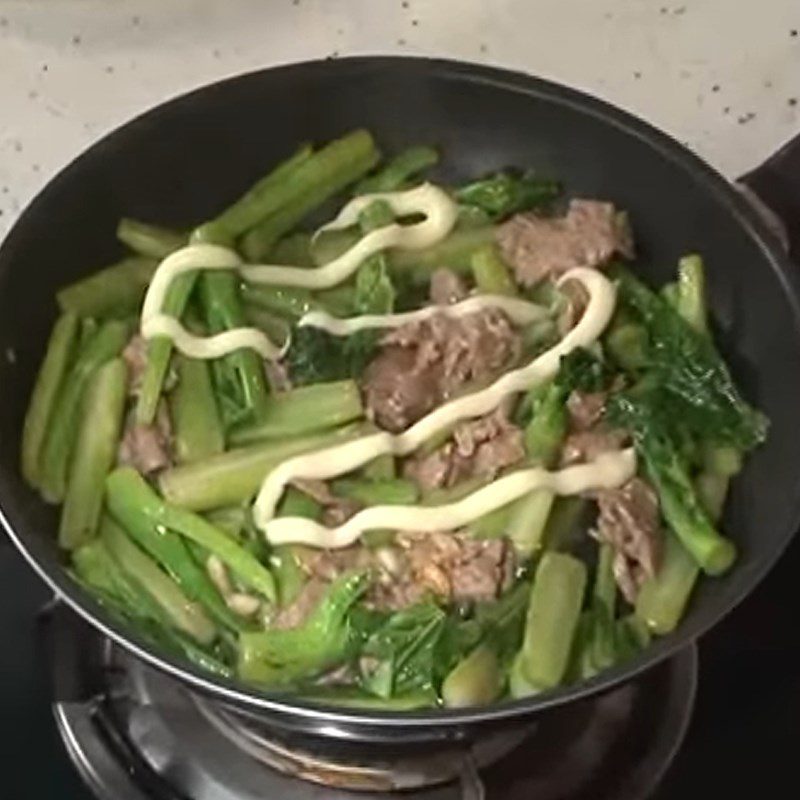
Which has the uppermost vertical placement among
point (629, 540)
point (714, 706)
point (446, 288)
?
point (446, 288)

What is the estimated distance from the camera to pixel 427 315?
3.59 ft

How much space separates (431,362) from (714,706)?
260mm

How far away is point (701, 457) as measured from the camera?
109 centimetres

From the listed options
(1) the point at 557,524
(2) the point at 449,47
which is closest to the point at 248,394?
(1) the point at 557,524

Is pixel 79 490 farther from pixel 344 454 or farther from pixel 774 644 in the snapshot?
pixel 774 644

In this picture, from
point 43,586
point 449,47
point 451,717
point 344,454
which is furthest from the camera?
point 449,47

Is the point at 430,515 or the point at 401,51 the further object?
the point at 401,51

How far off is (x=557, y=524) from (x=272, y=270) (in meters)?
0.22

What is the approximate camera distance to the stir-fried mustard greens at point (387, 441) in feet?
3.27

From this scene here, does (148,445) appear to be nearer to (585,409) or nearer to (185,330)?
(185,330)

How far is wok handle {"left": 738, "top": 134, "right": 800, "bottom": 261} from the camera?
114 cm

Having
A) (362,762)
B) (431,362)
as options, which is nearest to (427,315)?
(431,362)

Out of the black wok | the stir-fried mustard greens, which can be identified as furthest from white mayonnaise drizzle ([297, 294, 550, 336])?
the black wok

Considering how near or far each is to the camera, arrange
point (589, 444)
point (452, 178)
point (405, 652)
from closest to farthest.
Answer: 1. point (405, 652)
2. point (589, 444)
3. point (452, 178)
